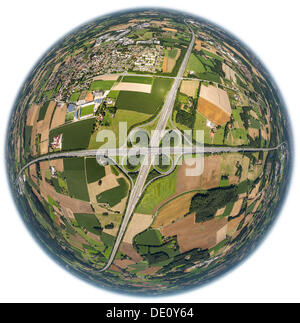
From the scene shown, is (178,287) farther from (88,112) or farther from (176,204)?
(88,112)

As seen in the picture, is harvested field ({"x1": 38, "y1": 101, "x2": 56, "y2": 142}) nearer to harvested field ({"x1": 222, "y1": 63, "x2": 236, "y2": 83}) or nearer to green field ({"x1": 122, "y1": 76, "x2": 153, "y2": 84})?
green field ({"x1": 122, "y1": 76, "x2": 153, "y2": 84})

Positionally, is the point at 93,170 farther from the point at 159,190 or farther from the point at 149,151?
the point at 159,190

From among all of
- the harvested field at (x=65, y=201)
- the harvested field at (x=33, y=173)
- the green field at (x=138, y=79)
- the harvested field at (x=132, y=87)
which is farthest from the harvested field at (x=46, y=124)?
the green field at (x=138, y=79)

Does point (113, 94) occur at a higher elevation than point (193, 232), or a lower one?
higher

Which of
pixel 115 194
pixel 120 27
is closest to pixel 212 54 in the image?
pixel 120 27

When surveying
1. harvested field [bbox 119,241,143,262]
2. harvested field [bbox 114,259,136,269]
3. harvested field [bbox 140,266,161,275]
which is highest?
harvested field [bbox 119,241,143,262]

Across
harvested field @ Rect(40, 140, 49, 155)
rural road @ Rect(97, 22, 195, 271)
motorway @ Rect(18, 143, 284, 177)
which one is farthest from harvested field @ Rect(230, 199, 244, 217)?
harvested field @ Rect(40, 140, 49, 155)

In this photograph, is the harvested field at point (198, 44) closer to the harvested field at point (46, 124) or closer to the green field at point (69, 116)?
the green field at point (69, 116)
